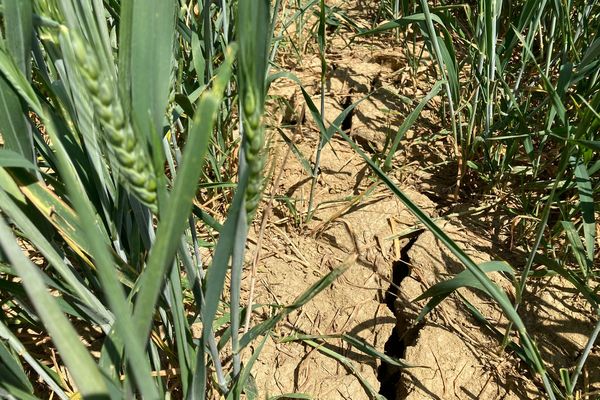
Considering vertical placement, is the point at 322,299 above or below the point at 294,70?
below

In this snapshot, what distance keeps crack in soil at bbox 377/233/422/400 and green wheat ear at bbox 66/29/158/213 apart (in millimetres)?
805

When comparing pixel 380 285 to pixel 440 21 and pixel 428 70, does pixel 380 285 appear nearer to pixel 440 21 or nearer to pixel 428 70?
pixel 440 21

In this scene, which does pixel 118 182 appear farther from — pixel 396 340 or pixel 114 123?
pixel 396 340

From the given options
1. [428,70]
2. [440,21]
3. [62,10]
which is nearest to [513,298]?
[440,21]

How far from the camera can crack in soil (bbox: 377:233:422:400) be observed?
1.23m

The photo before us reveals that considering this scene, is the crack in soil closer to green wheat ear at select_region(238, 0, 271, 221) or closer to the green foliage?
the green foliage

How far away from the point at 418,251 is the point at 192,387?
79 cm

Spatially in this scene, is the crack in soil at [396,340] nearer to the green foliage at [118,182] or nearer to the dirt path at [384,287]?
the dirt path at [384,287]

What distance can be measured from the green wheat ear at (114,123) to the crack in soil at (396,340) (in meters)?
0.81

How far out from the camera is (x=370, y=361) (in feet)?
4.10

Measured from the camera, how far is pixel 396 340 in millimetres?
1331

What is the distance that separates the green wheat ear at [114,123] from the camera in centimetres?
43

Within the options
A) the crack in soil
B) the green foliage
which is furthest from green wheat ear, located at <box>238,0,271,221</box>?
the crack in soil

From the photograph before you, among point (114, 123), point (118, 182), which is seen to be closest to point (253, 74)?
point (114, 123)
